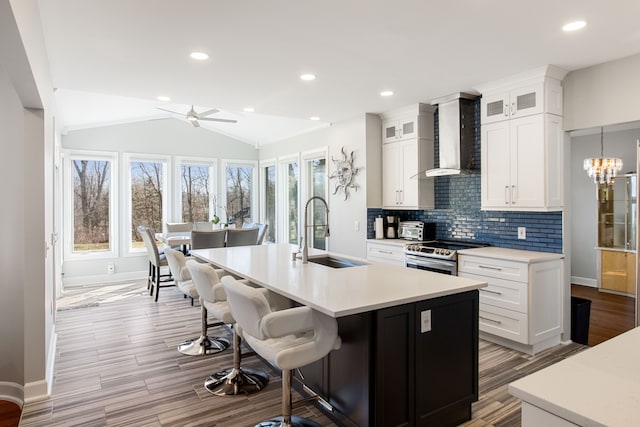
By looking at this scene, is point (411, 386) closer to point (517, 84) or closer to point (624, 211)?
point (517, 84)

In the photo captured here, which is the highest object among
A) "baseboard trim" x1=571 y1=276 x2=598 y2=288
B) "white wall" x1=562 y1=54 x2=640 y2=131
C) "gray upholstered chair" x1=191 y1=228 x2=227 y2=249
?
"white wall" x1=562 y1=54 x2=640 y2=131

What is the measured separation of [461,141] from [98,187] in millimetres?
6234

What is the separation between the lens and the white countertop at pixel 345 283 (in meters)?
1.95

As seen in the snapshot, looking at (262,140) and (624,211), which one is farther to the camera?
(262,140)

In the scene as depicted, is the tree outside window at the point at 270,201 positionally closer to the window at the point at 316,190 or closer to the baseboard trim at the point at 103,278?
the window at the point at 316,190

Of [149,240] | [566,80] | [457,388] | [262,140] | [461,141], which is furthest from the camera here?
[262,140]

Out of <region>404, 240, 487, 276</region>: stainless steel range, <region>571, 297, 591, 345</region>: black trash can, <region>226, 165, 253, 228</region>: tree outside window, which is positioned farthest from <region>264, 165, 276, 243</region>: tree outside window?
<region>571, 297, 591, 345</region>: black trash can

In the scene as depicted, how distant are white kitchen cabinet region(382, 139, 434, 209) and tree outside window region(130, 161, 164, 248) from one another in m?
4.59

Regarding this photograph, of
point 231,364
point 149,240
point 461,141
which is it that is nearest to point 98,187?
point 149,240

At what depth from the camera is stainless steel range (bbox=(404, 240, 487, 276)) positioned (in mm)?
4020

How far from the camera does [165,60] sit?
11.0 ft

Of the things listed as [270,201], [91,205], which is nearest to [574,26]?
[270,201]

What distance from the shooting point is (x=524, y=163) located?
3.74 meters

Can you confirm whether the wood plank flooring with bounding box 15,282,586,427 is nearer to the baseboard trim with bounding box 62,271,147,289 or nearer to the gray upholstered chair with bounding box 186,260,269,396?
the gray upholstered chair with bounding box 186,260,269,396
